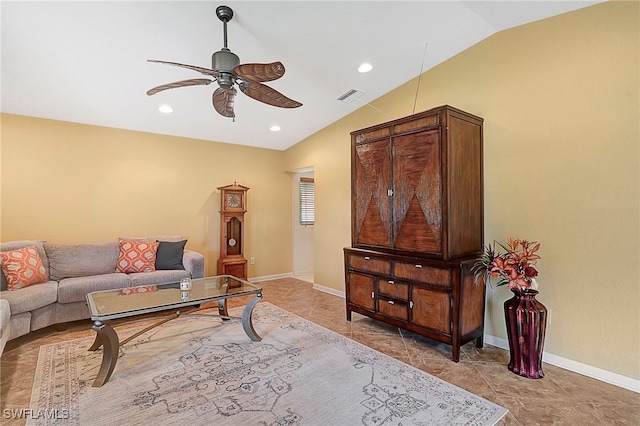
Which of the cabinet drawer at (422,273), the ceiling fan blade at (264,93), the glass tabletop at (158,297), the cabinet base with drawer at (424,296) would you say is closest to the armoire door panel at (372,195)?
the cabinet base with drawer at (424,296)

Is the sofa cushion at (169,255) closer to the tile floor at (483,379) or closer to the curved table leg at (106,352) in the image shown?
the tile floor at (483,379)

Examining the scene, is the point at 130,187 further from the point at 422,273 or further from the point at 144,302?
the point at 422,273

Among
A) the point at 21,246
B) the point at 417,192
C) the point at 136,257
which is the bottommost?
the point at 136,257

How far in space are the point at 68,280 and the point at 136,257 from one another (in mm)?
753

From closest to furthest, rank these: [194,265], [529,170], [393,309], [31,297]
→ [529,170], [31,297], [393,309], [194,265]

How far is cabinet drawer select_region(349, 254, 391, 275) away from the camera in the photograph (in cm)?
324

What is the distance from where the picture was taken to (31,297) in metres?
3.01

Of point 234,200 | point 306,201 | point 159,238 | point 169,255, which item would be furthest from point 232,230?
point 306,201

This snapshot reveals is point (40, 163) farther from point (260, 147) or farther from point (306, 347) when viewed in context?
point (306, 347)

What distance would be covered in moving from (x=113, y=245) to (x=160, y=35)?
9.21 ft

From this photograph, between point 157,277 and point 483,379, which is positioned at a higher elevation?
point 157,277

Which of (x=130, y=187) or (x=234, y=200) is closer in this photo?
(x=130, y=187)

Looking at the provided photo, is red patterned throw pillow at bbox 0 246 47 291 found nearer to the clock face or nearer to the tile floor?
the tile floor

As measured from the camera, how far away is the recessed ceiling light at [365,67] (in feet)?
10.9
